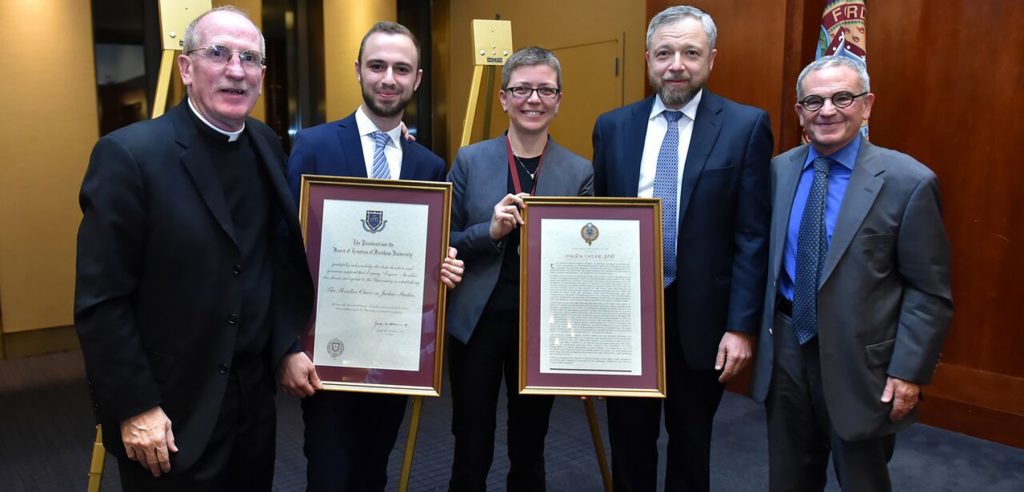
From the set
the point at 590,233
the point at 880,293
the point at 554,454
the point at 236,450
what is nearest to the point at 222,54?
the point at 236,450

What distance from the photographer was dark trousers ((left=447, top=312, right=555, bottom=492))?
230 cm

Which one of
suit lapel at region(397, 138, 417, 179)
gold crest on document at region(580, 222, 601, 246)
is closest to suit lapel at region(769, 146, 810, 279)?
gold crest on document at region(580, 222, 601, 246)

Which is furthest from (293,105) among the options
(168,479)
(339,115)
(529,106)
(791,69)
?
(168,479)

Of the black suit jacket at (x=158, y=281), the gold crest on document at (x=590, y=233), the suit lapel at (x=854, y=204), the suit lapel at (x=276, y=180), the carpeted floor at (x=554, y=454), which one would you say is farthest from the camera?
the carpeted floor at (x=554, y=454)

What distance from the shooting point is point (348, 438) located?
216 cm

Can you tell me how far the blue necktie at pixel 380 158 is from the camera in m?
2.28

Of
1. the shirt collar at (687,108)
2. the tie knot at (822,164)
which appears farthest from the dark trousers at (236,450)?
the tie knot at (822,164)

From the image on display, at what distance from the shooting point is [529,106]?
7.38 feet

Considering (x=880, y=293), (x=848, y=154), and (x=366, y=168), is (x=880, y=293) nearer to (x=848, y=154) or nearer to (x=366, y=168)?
(x=848, y=154)

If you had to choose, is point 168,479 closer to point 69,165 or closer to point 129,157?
point 129,157

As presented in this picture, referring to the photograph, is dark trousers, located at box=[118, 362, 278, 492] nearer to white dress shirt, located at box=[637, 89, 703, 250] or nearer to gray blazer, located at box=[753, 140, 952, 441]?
white dress shirt, located at box=[637, 89, 703, 250]

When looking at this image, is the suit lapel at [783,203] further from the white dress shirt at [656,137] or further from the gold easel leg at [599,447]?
the gold easel leg at [599,447]

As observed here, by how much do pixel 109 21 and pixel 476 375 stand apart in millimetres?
4843

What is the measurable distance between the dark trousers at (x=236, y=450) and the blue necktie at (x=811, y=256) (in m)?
1.54
